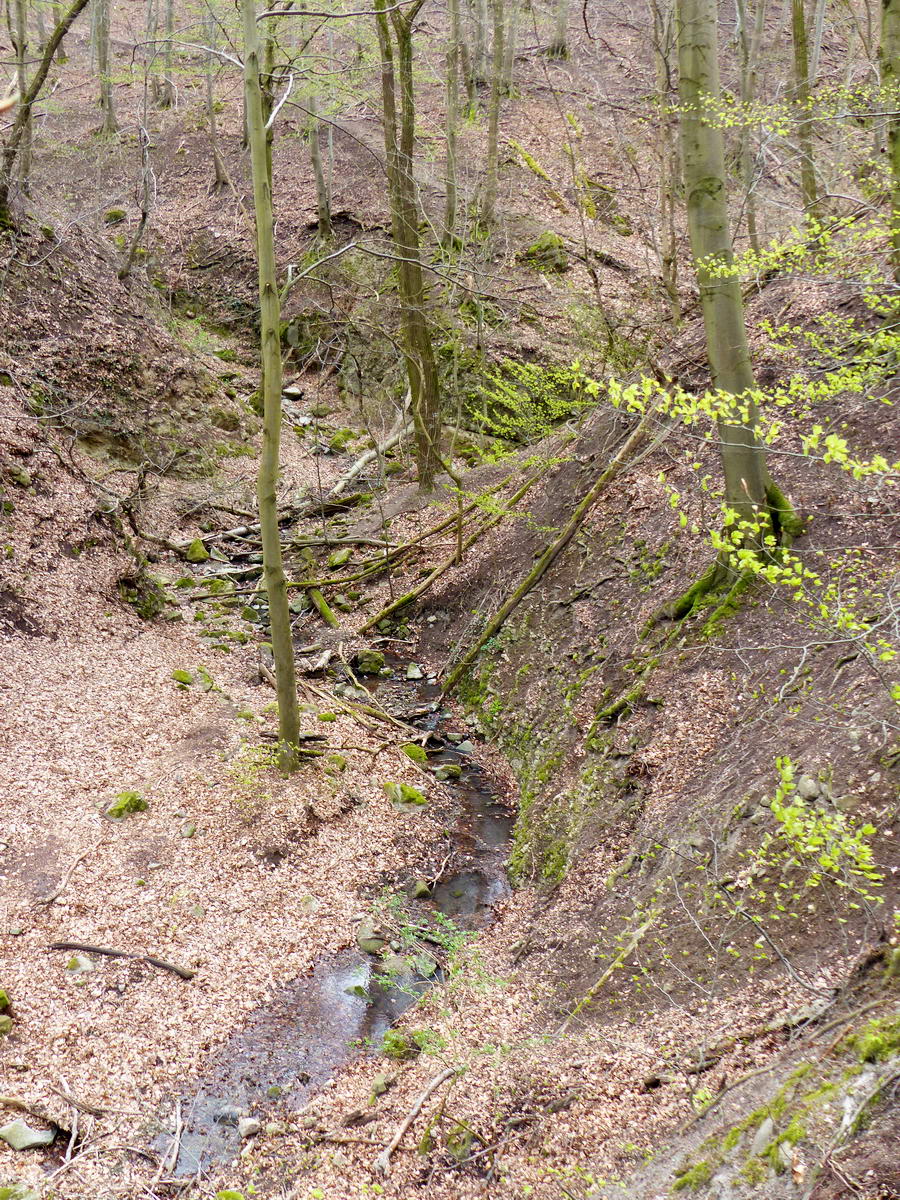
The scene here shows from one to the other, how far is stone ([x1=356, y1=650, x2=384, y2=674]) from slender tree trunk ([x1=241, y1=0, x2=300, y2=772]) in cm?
311

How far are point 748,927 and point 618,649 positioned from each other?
4.27 m

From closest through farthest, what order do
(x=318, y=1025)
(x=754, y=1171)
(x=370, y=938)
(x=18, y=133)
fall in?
(x=754, y=1171) → (x=318, y=1025) → (x=370, y=938) → (x=18, y=133)

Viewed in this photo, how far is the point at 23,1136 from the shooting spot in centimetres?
493

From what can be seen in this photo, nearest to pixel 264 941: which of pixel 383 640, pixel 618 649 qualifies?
pixel 618 649

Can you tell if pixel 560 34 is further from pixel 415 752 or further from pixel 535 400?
pixel 415 752

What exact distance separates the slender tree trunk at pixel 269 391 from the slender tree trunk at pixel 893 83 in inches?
215

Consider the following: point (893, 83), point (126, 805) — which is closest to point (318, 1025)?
point (126, 805)

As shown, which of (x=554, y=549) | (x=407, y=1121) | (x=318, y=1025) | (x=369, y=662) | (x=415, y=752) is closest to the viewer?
(x=407, y=1121)

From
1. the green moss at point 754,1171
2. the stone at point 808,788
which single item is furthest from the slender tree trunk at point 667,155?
the green moss at point 754,1171

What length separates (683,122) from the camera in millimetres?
7172

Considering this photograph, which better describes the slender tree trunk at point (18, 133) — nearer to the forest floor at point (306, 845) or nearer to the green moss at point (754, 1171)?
the forest floor at point (306, 845)

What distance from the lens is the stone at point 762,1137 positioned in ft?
10.9

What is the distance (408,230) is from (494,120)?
5.68 metres

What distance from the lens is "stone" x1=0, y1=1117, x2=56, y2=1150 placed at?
4898mm
